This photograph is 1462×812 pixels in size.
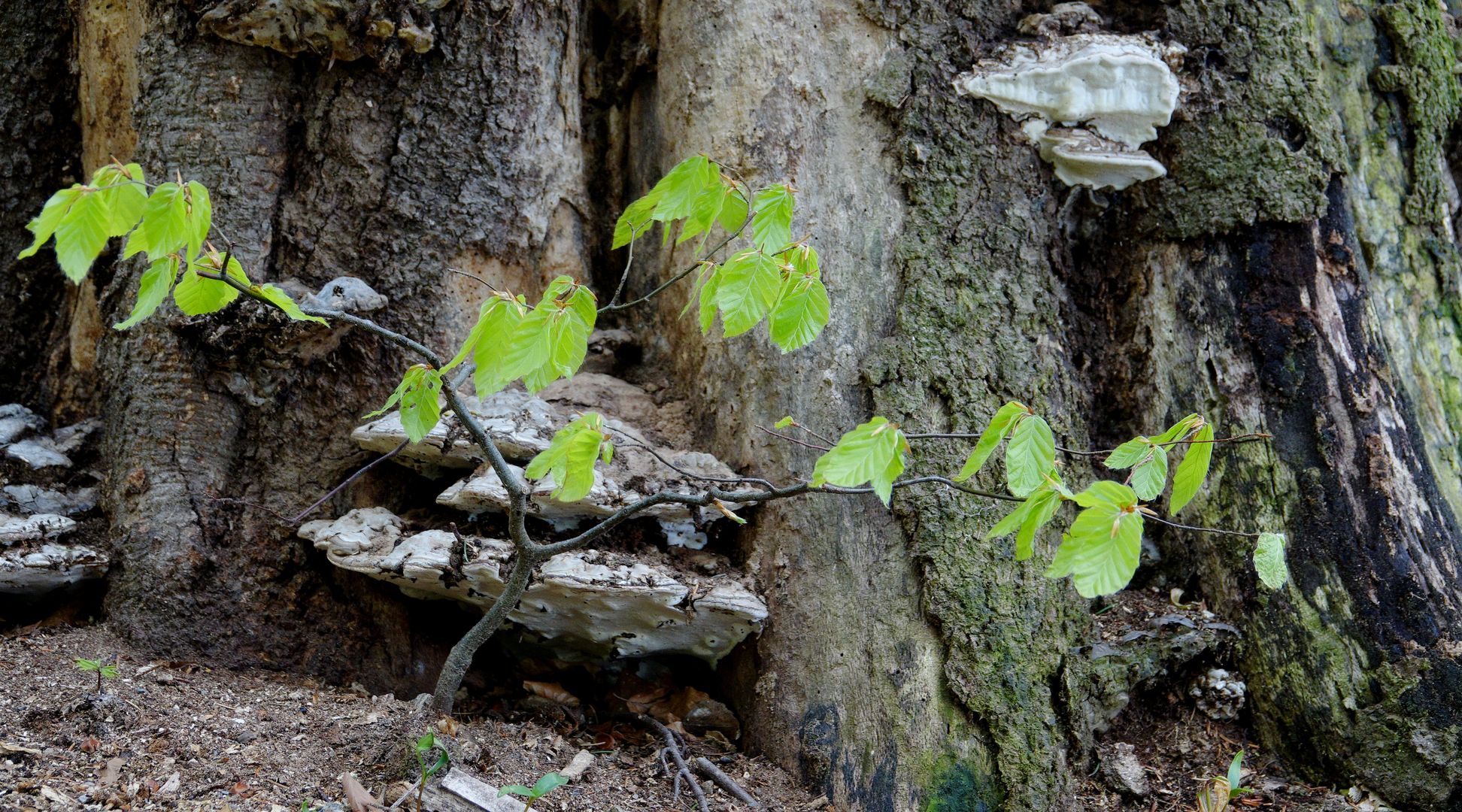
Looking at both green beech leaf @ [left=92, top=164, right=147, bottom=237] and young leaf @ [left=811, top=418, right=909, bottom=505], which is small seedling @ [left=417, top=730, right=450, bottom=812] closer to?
young leaf @ [left=811, top=418, right=909, bottom=505]

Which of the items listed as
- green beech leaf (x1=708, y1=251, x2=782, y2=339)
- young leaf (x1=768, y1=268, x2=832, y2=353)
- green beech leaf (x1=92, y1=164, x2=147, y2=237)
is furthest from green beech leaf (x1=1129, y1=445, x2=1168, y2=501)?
green beech leaf (x1=92, y1=164, x2=147, y2=237)

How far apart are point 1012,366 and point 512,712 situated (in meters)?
2.14

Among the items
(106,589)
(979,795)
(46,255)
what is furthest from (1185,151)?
(46,255)

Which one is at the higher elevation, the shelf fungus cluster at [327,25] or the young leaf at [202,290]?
the shelf fungus cluster at [327,25]

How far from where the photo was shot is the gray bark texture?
130 inches

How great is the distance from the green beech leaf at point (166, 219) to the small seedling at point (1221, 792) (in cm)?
325

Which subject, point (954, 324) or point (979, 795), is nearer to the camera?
point (979, 795)

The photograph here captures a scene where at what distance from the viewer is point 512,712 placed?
357 centimetres

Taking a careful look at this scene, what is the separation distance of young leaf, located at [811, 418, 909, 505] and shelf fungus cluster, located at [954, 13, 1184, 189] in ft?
6.74

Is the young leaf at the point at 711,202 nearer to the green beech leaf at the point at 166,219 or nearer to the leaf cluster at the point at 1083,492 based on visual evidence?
the leaf cluster at the point at 1083,492

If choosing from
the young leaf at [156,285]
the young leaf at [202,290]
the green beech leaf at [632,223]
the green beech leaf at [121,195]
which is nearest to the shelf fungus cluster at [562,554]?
the green beech leaf at [632,223]

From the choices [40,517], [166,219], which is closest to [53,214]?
[166,219]

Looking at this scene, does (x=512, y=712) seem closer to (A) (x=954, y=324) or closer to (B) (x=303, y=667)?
(B) (x=303, y=667)

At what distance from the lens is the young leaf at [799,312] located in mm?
2412
